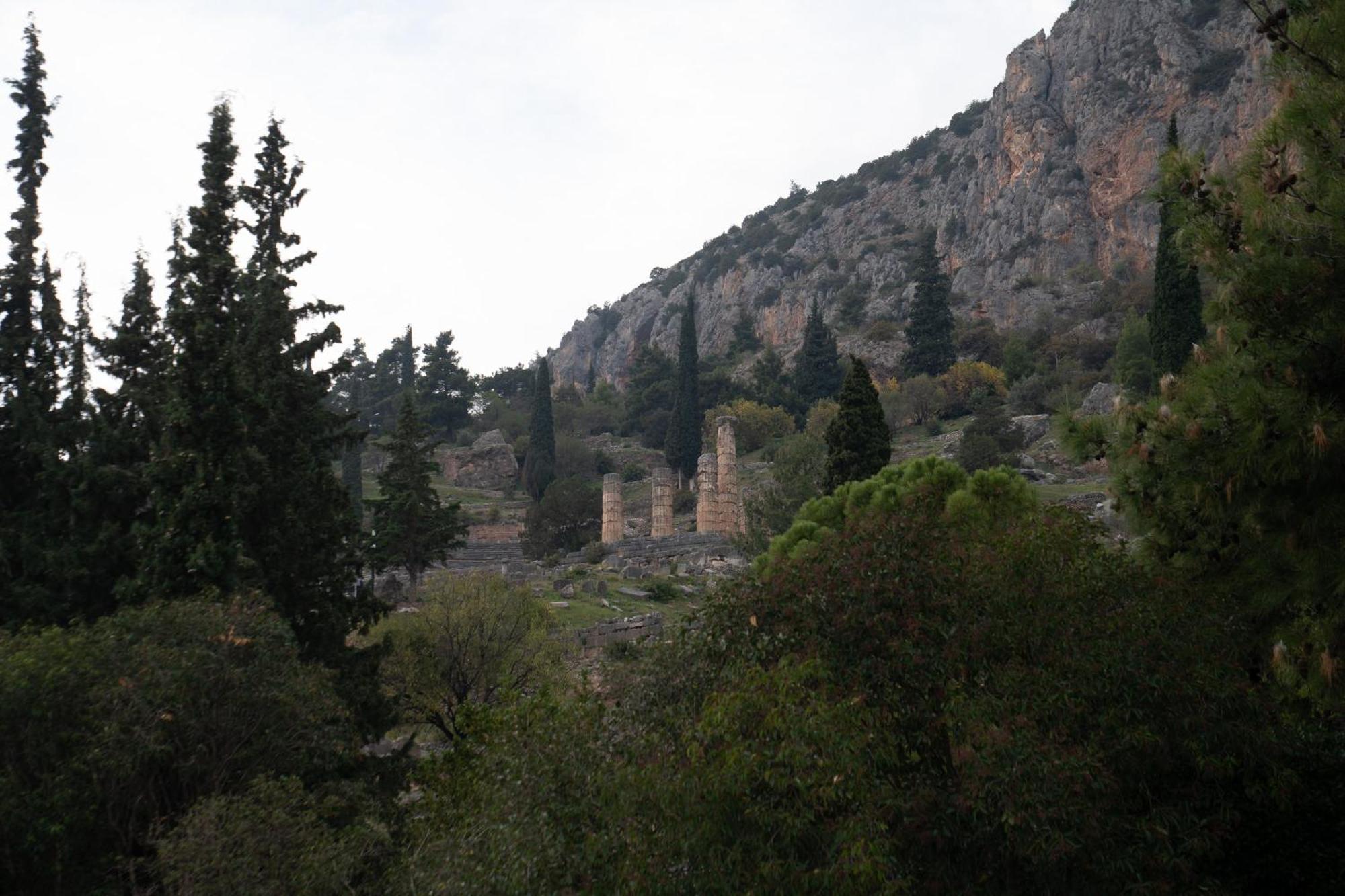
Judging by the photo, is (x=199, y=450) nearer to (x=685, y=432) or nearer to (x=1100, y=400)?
(x=1100, y=400)

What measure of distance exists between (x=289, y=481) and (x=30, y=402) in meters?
4.98

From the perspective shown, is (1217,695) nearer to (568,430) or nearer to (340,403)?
(568,430)

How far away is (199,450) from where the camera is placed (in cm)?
1555

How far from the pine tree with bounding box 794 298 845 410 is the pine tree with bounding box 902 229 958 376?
4.98m

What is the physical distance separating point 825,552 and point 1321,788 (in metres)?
4.89

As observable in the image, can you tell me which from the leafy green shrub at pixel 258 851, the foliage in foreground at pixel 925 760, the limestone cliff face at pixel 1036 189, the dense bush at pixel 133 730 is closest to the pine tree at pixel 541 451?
the limestone cliff face at pixel 1036 189

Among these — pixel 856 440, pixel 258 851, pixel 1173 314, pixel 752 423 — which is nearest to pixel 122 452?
pixel 258 851

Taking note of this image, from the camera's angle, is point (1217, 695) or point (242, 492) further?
point (242, 492)

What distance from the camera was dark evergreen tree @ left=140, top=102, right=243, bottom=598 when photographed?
48.6 feet

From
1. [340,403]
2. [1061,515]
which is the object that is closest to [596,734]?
[1061,515]

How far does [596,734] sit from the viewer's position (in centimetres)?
942

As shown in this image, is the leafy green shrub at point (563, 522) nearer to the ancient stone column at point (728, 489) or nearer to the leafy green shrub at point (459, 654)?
the ancient stone column at point (728, 489)

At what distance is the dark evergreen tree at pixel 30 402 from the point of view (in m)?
16.6

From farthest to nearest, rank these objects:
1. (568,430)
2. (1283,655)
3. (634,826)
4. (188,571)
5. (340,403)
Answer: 1. (340,403)
2. (568,430)
3. (188,571)
4. (634,826)
5. (1283,655)
